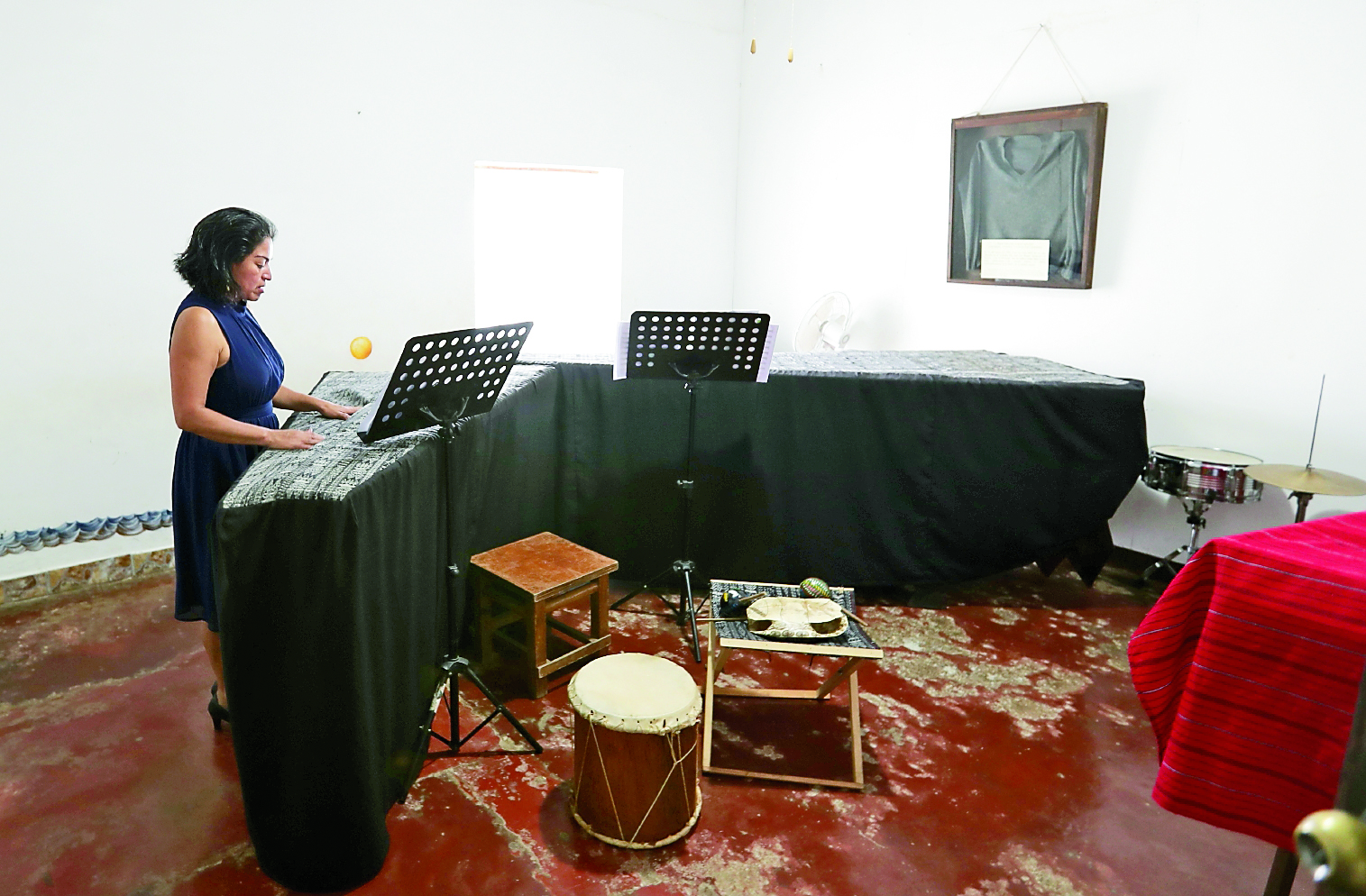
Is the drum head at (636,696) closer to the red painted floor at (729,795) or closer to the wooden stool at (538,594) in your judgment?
the red painted floor at (729,795)

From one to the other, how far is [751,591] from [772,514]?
1.08 m

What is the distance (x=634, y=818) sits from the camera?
2.49m

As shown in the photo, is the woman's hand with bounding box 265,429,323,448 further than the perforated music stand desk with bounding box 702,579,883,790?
No

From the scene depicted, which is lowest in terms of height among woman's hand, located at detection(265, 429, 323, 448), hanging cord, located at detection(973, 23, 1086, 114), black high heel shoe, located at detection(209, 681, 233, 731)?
black high heel shoe, located at detection(209, 681, 233, 731)

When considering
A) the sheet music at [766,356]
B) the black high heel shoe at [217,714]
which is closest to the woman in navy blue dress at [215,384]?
the black high heel shoe at [217,714]

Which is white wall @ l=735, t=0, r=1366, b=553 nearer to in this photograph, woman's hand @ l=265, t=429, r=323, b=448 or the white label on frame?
the white label on frame

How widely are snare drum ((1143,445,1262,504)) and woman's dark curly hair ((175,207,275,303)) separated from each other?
387 centimetres

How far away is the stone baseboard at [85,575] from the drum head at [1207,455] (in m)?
4.91

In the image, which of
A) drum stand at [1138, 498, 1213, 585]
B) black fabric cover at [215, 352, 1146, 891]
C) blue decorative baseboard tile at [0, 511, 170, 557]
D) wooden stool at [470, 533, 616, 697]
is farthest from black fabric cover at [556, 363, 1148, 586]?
blue decorative baseboard tile at [0, 511, 170, 557]

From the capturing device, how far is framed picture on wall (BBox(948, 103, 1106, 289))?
4625 mm

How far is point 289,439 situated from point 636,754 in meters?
1.31

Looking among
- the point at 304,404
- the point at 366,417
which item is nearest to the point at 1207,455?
the point at 366,417

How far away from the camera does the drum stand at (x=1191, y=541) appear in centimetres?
416

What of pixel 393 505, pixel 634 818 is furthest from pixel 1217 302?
pixel 393 505
